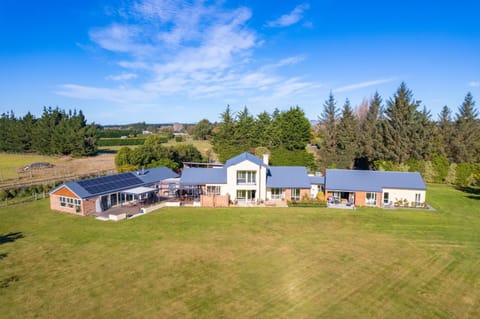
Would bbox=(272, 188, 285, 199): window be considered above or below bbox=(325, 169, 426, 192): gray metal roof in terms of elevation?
below

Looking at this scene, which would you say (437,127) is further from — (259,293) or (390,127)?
(259,293)

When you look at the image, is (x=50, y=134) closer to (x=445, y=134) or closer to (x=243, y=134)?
(x=243, y=134)

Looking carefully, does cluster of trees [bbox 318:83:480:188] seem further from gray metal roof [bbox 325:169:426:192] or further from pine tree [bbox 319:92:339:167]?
gray metal roof [bbox 325:169:426:192]

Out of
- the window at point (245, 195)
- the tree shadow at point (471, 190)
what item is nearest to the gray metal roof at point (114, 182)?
the window at point (245, 195)

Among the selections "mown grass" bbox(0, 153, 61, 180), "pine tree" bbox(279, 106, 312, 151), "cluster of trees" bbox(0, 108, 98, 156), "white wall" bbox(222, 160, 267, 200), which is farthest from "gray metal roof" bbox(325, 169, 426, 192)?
"cluster of trees" bbox(0, 108, 98, 156)

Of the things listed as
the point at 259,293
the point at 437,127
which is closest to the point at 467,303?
the point at 259,293

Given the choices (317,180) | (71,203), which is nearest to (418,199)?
(317,180)

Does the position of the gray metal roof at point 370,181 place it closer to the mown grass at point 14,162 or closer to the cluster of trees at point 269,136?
the cluster of trees at point 269,136
